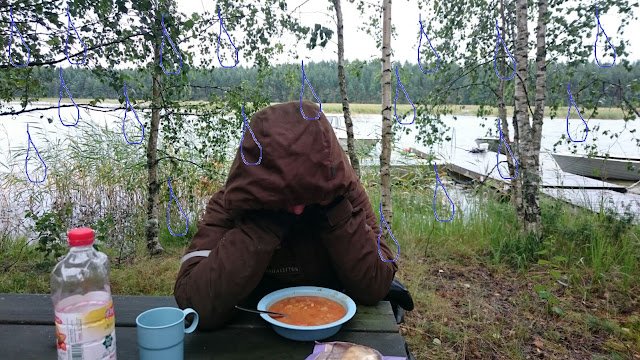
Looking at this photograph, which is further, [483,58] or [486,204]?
[486,204]

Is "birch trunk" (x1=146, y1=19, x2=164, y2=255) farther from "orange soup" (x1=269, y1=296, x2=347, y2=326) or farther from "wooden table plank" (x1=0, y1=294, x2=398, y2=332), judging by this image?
"orange soup" (x1=269, y1=296, x2=347, y2=326)

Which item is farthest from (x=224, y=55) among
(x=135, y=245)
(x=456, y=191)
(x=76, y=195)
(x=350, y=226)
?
(x=456, y=191)

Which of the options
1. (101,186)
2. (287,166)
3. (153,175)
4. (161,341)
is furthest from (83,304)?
(101,186)

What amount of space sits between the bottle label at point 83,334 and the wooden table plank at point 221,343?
0.30 meters

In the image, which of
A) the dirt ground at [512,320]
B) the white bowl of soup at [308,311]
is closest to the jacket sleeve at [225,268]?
the white bowl of soup at [308,311]

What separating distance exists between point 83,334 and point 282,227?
28.2 inches

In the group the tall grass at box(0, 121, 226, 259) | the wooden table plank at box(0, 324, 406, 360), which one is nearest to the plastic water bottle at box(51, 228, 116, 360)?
the wooden table plank at box(0, 324, 406, 360)

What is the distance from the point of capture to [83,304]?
3.08ft

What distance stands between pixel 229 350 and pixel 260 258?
32 cm

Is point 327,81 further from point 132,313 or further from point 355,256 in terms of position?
point 132,313

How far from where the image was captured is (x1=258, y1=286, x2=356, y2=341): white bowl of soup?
123 centimetres

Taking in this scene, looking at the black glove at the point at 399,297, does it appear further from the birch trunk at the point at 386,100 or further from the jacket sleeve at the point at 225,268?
the birch trunk at the point at 386,100

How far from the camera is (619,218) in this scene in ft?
14.3

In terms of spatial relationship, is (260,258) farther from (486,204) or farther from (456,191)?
(456,191)
